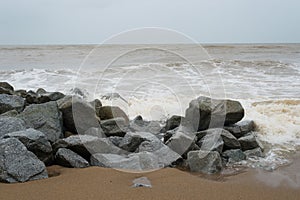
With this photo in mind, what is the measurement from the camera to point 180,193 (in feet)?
9.10

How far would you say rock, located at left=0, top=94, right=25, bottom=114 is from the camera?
5.11 m

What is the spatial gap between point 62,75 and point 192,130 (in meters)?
10.9

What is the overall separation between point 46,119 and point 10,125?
60 centimetres

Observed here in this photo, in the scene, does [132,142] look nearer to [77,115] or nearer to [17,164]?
[77,115]

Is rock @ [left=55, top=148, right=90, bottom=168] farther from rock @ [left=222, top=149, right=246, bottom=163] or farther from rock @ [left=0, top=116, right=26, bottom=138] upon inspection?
rock @ [left=222, top=149, right=246, bottom=163]

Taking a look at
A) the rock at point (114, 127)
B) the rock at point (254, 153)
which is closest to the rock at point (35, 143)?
the rock at point (114, 127)

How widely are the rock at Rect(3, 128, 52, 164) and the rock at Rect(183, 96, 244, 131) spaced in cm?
221

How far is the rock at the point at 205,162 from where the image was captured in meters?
3.54

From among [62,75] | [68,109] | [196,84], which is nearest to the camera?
[68,109]

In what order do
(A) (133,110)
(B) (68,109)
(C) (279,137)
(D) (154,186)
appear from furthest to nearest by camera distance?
(A) (133,110)
(C) (279,137)
(B) (68,109)
(D) (154,186)

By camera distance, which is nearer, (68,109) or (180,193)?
(180,193)

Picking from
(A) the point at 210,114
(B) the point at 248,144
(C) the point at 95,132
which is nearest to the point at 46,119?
(C) the point at 95,132

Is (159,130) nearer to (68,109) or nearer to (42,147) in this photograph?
(68,109)

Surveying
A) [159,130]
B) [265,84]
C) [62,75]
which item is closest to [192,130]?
[159,130]
